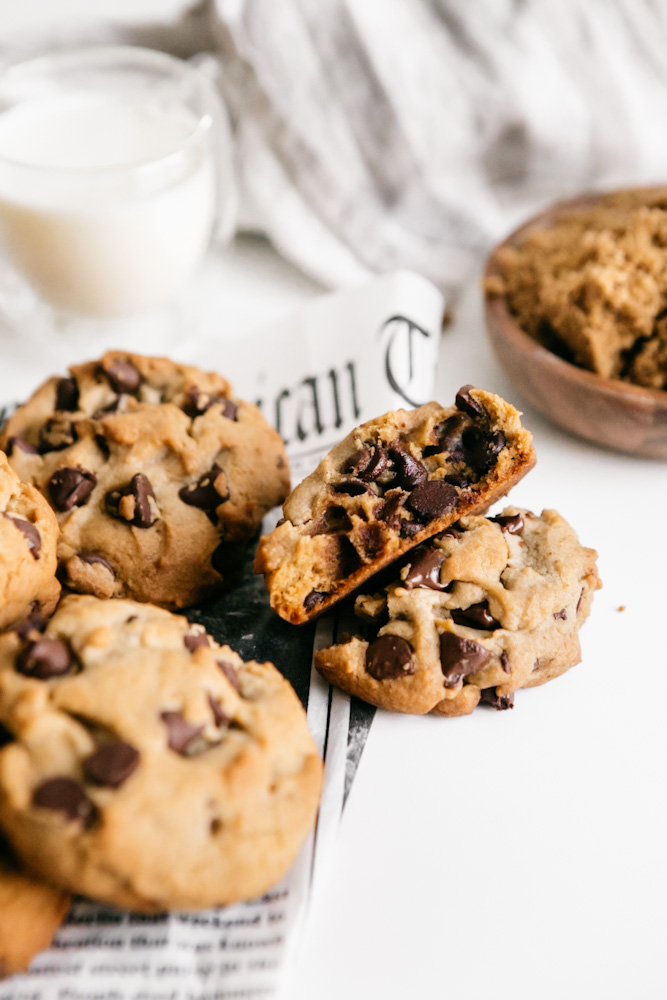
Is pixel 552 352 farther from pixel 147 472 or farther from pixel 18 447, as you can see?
pixel 18 447

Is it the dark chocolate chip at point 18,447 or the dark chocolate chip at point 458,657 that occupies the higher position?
the dark chocolate chip at point 18,447

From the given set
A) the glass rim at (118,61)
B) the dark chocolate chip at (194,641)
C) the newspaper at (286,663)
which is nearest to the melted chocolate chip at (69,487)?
the newspaper at (286,663)

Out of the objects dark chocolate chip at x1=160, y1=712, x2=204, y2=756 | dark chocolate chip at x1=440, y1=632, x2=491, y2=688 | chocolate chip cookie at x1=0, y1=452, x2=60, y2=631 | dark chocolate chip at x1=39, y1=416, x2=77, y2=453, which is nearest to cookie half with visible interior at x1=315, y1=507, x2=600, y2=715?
dark chocolate chip at x1=440, y1=632, x2=491, y2=688

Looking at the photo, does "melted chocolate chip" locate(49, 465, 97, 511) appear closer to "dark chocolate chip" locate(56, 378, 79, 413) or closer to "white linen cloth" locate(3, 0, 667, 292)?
"dark chocolate chip" locate(56, 378, 79, 413)

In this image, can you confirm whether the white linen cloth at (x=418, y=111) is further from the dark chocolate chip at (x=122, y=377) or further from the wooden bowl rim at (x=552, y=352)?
the dark chocolate chip at (x=122, y=377)

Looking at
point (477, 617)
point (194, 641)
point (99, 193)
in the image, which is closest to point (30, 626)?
point (194, 641)

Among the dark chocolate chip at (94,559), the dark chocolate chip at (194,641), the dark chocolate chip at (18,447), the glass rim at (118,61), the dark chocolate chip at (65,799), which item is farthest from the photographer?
the glass rim at (118,61)
